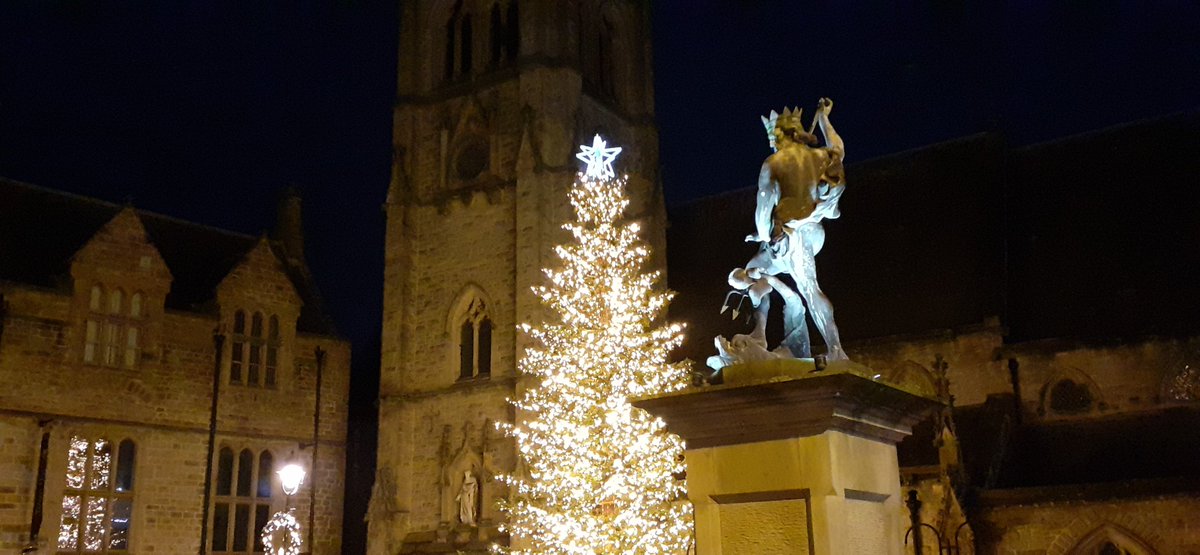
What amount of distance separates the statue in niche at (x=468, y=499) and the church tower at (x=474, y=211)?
3cm

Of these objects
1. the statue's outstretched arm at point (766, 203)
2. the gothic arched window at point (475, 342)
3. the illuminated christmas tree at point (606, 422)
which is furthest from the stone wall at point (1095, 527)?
A: the statue's outstretched arm at point (766, 203)

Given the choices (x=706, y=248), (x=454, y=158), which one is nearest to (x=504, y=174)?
(x=454, y=158)

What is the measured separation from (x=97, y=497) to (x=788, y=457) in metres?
18.7

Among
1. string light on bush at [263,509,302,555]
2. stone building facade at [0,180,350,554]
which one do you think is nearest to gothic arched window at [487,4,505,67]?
stone building facade at [0,180,350,554]

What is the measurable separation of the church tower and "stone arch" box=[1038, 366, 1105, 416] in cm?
945

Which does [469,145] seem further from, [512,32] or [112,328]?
[112,328]

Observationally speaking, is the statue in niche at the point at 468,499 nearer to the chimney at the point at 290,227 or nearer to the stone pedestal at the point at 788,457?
the chimney at the point at 290,227

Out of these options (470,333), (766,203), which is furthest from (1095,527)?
(470,333)

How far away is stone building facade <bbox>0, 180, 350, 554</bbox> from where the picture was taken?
67.1ft

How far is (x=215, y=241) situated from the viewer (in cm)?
2642

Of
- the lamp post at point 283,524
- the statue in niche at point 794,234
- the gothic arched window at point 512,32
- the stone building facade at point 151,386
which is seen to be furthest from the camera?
the gothic arched window at point 512,32

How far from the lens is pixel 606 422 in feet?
47.7

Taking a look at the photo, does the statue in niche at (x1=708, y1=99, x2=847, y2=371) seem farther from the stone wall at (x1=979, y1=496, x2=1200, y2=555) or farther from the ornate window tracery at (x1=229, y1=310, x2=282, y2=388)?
the ornate window tracery at (x1=229, y1=310, x2=282, y2=388)

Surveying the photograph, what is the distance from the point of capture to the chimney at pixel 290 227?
27.8m
